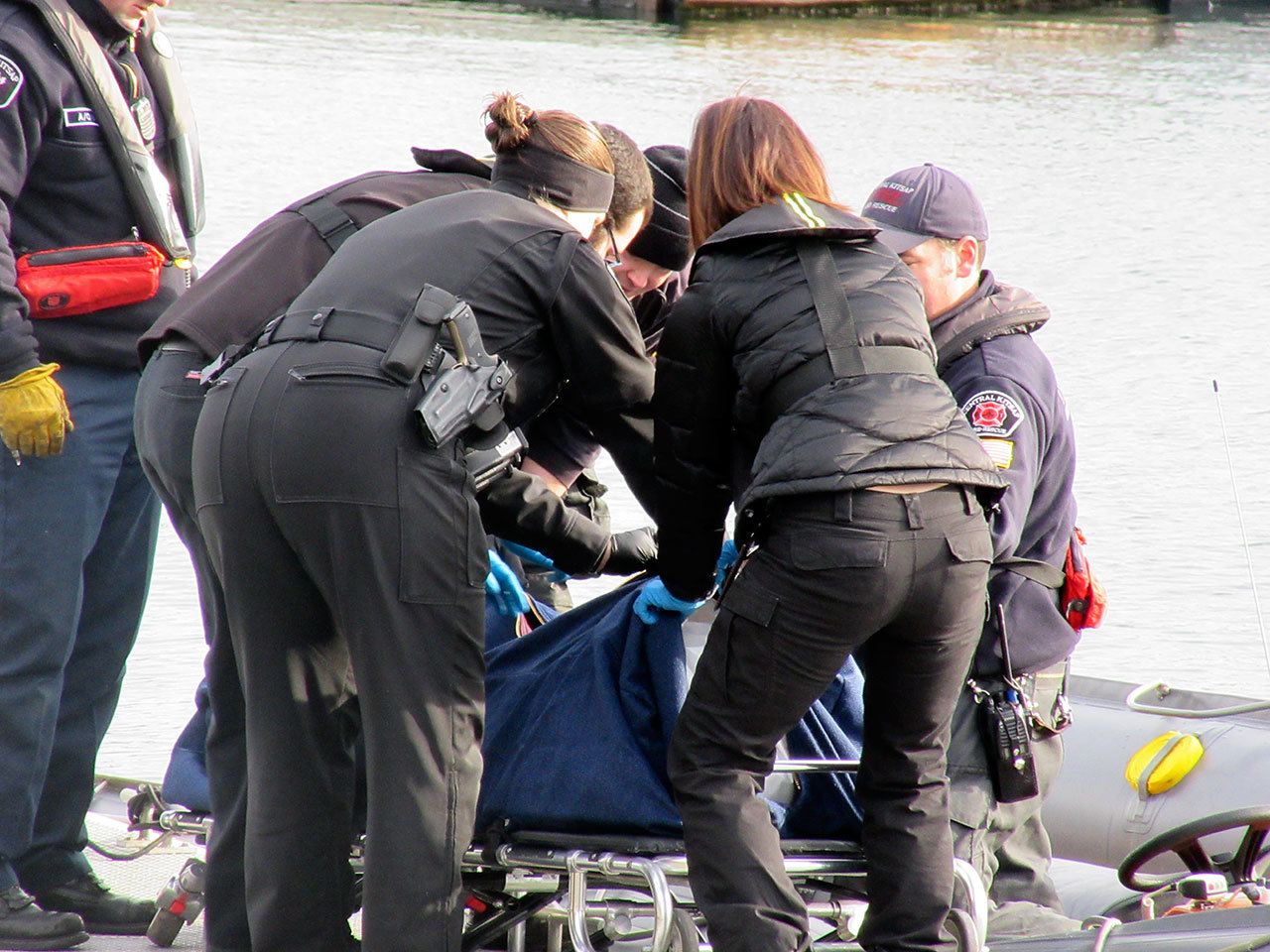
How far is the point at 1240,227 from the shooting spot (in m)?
16.4

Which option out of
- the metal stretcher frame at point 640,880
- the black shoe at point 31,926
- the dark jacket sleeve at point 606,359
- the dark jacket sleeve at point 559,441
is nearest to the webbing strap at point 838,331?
the dark jacket sleeve at point 606,359

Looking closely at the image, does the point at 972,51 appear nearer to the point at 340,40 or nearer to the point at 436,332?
the point at 340,40

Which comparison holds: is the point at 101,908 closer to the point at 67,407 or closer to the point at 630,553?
the point at 67,407

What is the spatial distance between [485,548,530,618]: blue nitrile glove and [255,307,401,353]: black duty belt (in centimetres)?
57

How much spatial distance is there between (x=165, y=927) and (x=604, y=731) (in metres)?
1.07

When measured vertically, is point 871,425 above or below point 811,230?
below

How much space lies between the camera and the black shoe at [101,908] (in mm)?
3275

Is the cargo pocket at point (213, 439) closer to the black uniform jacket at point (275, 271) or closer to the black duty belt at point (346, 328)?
the black duty belt at point (346, 328)

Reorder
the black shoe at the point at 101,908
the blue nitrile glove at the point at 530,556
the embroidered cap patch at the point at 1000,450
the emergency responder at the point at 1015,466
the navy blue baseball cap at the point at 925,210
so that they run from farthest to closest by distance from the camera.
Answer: the black shoe at the point at 101,908
the blue nitrile glove at the point at 530,556
the navy blue baseball cap at the point at 925,210
the emergency responder at the point at 1015,466
the embroidered cap patch at the point at 1000,450

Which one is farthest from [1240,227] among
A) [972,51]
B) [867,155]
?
[972,51]

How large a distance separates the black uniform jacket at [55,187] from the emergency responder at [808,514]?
1272 mm

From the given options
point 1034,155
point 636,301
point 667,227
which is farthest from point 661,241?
point 1034,155

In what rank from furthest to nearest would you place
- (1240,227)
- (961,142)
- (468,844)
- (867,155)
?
(961,142) < (867,155) < (1240,227) < (468,844)

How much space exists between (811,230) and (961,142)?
1803cm
